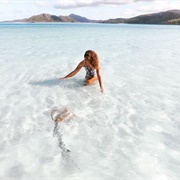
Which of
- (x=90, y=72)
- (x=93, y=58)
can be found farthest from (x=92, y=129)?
(x=90, y=72)

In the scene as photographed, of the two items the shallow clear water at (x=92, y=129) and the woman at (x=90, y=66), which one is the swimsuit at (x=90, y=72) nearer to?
the woman at (x=90, y=66)

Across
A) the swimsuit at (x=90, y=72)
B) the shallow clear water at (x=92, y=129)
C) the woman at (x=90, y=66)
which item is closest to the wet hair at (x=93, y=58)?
the woman at (x=90, y=66)

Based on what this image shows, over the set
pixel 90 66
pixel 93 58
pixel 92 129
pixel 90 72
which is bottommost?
pixel 92 129

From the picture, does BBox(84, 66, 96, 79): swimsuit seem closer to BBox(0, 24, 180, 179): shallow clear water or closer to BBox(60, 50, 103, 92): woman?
BBox(60, 50, 103, 92): woman

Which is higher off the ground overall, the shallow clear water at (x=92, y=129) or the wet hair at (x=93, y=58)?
the wet hair at (x=93, y=58)

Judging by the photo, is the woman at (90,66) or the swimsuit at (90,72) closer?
the woman at (90,66)

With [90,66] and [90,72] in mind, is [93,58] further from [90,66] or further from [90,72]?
[90,72]

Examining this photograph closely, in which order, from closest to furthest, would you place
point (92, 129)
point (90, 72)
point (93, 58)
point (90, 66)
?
point (92, 129) → point (93, 58) → point (90, 66) → point (90, 72)

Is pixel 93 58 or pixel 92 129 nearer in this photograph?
pixel 92 129

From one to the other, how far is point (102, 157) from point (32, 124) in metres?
1.75

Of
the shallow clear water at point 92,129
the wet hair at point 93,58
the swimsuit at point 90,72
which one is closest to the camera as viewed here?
the shallow clear water at point 92,129

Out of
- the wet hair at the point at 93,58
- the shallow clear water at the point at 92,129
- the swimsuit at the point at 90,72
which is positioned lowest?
the shallow clear water at the point at 92,129

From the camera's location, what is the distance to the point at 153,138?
4219 millimetres

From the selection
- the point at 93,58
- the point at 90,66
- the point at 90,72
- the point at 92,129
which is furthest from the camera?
the point at 90,72
